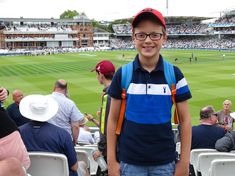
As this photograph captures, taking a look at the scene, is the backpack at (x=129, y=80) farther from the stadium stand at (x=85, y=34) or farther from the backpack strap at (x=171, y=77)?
the stadium stand at (x=85, y=34)

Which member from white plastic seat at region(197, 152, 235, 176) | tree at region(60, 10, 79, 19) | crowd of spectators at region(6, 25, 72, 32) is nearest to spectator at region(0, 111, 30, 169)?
white plastic seat at region(197, 152, 235, 176)

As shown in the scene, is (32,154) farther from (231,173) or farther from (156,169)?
(231,173)

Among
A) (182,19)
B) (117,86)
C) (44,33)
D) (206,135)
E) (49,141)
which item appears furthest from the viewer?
(182,19)

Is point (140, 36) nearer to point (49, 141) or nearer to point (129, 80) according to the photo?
point (129, 80)

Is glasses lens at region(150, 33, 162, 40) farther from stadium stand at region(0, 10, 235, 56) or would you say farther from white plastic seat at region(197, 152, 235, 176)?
stadium stand at region(0, 10, 235, 56)

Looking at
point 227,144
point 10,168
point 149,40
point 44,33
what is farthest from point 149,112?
point 44,33

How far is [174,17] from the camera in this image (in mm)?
107875

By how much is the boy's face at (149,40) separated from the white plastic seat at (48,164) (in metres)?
1.50

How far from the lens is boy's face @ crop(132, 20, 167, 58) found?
2.77 metres

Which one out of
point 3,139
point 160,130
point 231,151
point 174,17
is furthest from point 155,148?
point 174,17

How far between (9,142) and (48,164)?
2.27 ft

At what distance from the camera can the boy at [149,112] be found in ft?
9.04

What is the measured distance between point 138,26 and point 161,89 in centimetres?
53

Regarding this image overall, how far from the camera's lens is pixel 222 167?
369cm
